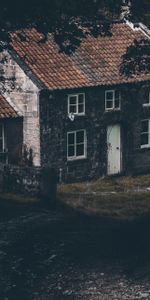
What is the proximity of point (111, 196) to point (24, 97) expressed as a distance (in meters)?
5.79

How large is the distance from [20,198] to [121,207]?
13.2 ft

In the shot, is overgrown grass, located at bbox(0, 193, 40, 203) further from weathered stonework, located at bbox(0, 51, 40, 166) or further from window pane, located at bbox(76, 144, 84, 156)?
window pane, located at bbox(76, 144, 84, 156)

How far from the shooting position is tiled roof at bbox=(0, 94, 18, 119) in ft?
118

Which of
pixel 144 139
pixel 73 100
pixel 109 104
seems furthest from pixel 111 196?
pixel 144 139

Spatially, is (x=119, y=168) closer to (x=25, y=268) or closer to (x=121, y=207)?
(x=121, y=207)

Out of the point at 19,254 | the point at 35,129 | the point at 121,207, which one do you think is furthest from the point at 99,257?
the point at 35,129

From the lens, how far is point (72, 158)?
37719mm

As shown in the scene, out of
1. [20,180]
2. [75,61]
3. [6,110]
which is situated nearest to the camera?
[20,180]

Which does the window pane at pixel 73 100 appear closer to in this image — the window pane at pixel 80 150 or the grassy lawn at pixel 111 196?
the window pane at pixel 80 150

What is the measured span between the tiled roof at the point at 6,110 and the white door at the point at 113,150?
4.88 m

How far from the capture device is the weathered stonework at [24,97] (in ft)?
119

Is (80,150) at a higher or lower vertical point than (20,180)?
higher

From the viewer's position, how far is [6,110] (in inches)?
1433

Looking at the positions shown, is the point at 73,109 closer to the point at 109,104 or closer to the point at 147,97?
the point at 109,104
